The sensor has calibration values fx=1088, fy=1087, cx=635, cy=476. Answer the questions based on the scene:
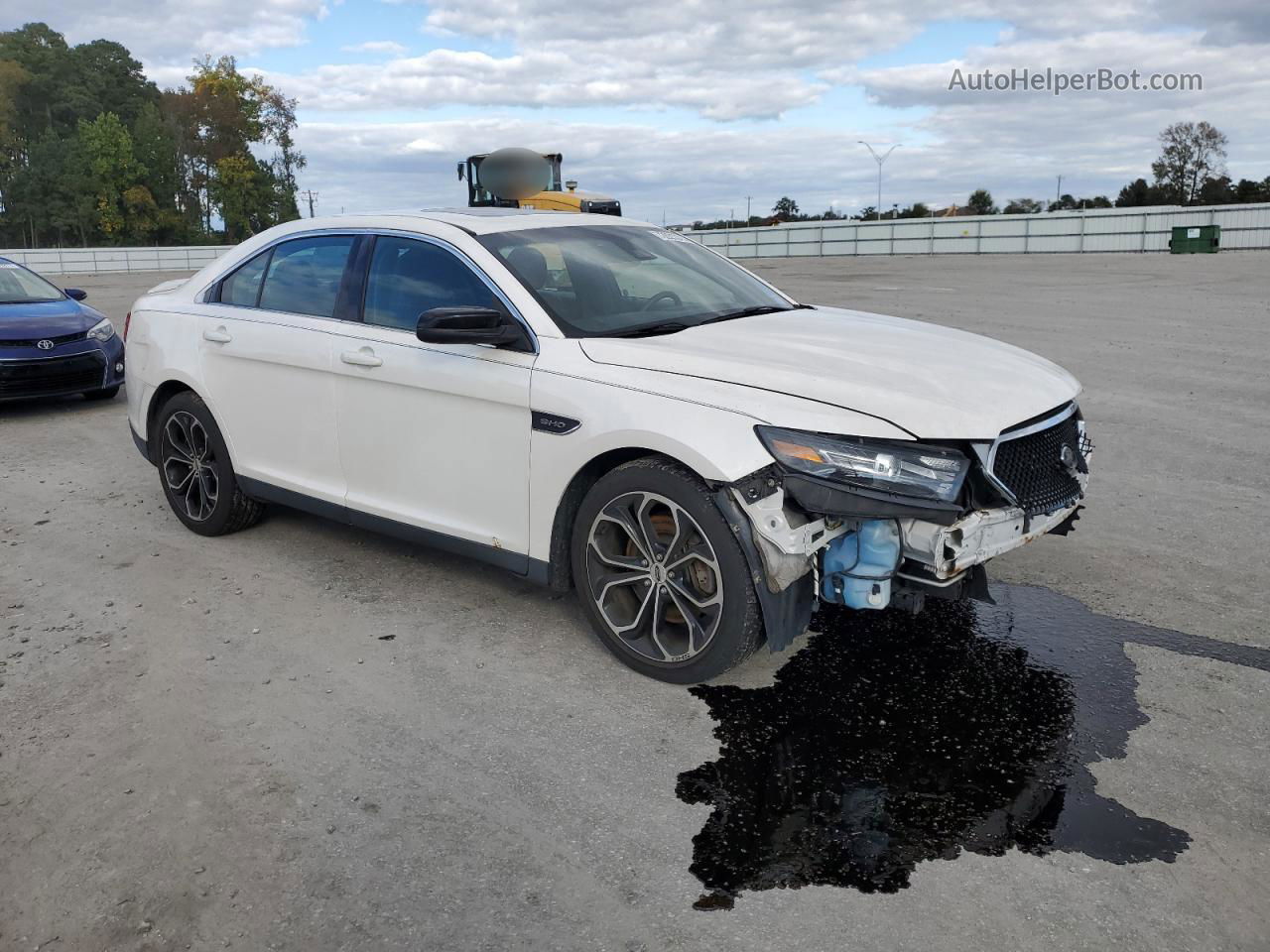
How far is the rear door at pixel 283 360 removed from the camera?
205 inches

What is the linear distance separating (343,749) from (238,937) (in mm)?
973

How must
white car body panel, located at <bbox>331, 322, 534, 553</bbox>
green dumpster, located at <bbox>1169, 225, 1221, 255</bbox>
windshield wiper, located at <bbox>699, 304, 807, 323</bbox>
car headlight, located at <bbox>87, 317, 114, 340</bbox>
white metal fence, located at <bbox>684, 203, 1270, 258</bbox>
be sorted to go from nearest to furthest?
white car body panel, located at <bbox>331, 322, 534, 553</bbox>
windshield wiper, located at <bbox>699, 304, 807, 323</bbox>
car headlight, located at <bbox>87, 317, 114, 340</bbox>
green dumpster, located at <bbox>1169, 225, 1221, 255</bbox>
white metal fence, located at <bbox>684, 203, 1270, 258</bbox>

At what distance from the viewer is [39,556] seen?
5.79m

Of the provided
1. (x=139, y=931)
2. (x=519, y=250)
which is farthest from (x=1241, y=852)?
(x=519, y=250)

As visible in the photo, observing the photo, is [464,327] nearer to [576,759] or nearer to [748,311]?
[748,311]

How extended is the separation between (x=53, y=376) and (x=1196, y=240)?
37096 mm

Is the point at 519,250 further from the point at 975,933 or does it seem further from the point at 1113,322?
the point at 1113,322

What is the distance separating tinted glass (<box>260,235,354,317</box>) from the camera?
5.25m

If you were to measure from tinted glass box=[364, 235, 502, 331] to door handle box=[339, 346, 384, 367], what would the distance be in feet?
0.51

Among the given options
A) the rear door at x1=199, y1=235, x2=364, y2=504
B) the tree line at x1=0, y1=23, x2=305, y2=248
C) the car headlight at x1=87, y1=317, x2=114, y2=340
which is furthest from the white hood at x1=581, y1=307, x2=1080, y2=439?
the tree line at x1=0, y1=23, x2=305, y2=248

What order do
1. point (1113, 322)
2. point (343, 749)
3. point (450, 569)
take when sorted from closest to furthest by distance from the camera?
point (343, 749)
point (450, 569)
point (1113, 322)

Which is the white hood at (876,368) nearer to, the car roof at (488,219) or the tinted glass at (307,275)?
the car roof at (488,219)

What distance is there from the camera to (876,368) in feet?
13.0

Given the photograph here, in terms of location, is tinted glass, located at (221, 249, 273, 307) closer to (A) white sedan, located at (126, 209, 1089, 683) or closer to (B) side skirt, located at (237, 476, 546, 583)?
(A) white sedan, located at (126, 209, 1089, 683)
